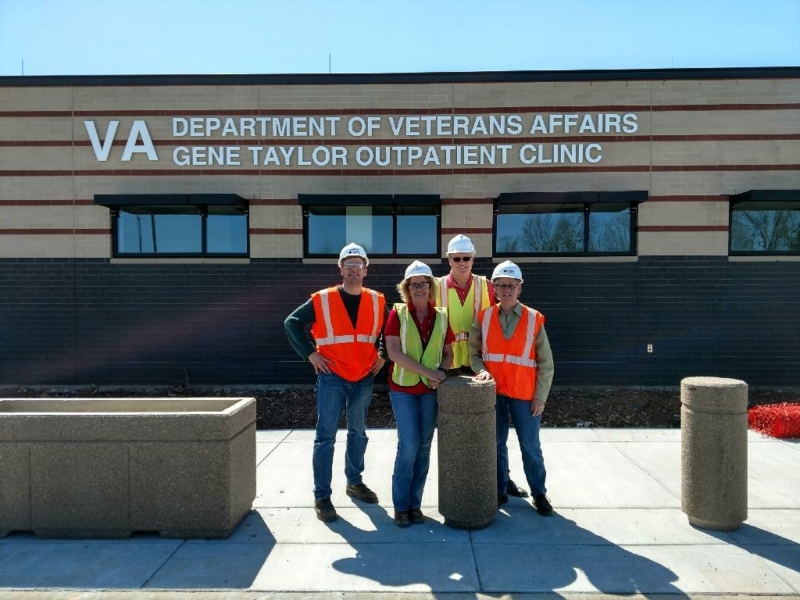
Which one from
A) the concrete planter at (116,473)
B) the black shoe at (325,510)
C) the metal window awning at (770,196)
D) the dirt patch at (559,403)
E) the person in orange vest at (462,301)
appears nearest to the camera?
the concrete planter at (116,473)

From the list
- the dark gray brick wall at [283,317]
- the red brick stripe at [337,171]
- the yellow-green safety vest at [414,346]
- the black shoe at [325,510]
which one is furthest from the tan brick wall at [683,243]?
the black shoe at [325,510]

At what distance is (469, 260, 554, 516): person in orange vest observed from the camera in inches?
172

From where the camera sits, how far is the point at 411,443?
13.6 ft

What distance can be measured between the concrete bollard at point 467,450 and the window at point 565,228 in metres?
5.79

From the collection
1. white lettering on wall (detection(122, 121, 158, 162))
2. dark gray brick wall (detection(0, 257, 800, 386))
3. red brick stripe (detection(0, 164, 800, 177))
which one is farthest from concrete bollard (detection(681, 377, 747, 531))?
white lettering on wall (detection(122, 121, 158, 162))

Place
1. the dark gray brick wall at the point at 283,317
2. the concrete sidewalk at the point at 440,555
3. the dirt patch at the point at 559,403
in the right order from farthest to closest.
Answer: the dark gray brick wall at the point at 283,317
the dirt patch at the point at 559,403
the concrete sidewalk at the point at 440,555

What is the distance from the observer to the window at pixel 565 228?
949 cm

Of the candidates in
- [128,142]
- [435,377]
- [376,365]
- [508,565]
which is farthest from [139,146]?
[508,565]

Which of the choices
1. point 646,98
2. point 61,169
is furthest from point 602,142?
point 61,169

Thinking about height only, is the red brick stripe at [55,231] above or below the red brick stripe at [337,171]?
below

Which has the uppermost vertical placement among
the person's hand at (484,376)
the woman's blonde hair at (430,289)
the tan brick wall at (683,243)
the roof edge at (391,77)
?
the roof edge at (391,77)

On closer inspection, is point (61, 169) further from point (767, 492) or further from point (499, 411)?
point (767, 492)

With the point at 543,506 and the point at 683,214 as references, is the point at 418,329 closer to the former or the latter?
the point at 543,506

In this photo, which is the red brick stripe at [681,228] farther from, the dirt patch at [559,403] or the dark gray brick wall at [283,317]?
the dirt patch at [559,403]
